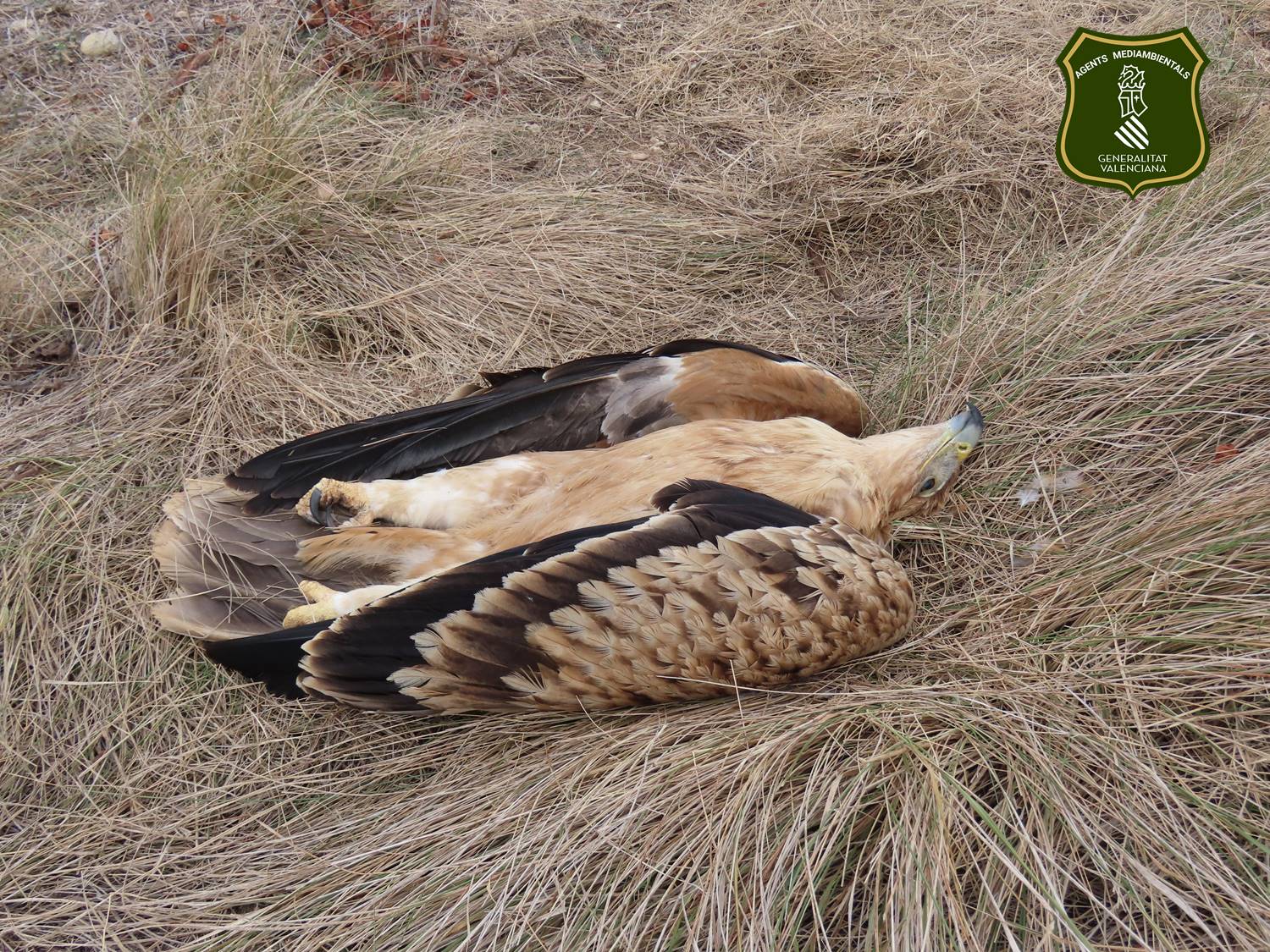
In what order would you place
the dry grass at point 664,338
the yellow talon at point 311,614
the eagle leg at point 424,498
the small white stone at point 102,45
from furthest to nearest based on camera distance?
the small white stone at point 102,45
the eagle leg at point 424,498
the yellow talon at point 311,614
the dry grass at point 664,338

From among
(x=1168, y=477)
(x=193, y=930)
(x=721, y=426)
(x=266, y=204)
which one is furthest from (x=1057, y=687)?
(x=266, y=204)

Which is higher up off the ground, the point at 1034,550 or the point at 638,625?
the point at 638,625

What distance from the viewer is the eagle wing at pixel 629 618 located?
2504 mm

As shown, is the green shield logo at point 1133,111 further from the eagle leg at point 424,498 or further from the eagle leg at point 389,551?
the eagle leg at point 389,551

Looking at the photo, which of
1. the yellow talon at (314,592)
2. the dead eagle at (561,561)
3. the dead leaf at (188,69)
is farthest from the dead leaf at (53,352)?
the yellow talon at (314,592)

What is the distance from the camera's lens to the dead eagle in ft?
8.27

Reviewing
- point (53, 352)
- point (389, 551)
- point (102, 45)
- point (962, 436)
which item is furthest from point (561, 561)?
point (102, 45)

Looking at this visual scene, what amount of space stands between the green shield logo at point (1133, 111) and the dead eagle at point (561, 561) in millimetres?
1812

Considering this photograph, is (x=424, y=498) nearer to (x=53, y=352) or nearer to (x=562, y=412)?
(x=562, y=412)

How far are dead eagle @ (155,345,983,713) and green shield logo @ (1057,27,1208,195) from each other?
1.81 metres

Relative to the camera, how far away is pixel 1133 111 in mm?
4234

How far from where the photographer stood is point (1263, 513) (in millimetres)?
2473

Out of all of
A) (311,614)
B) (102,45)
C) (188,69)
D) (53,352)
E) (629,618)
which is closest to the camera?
(629,618)

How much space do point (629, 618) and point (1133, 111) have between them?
342 cm
